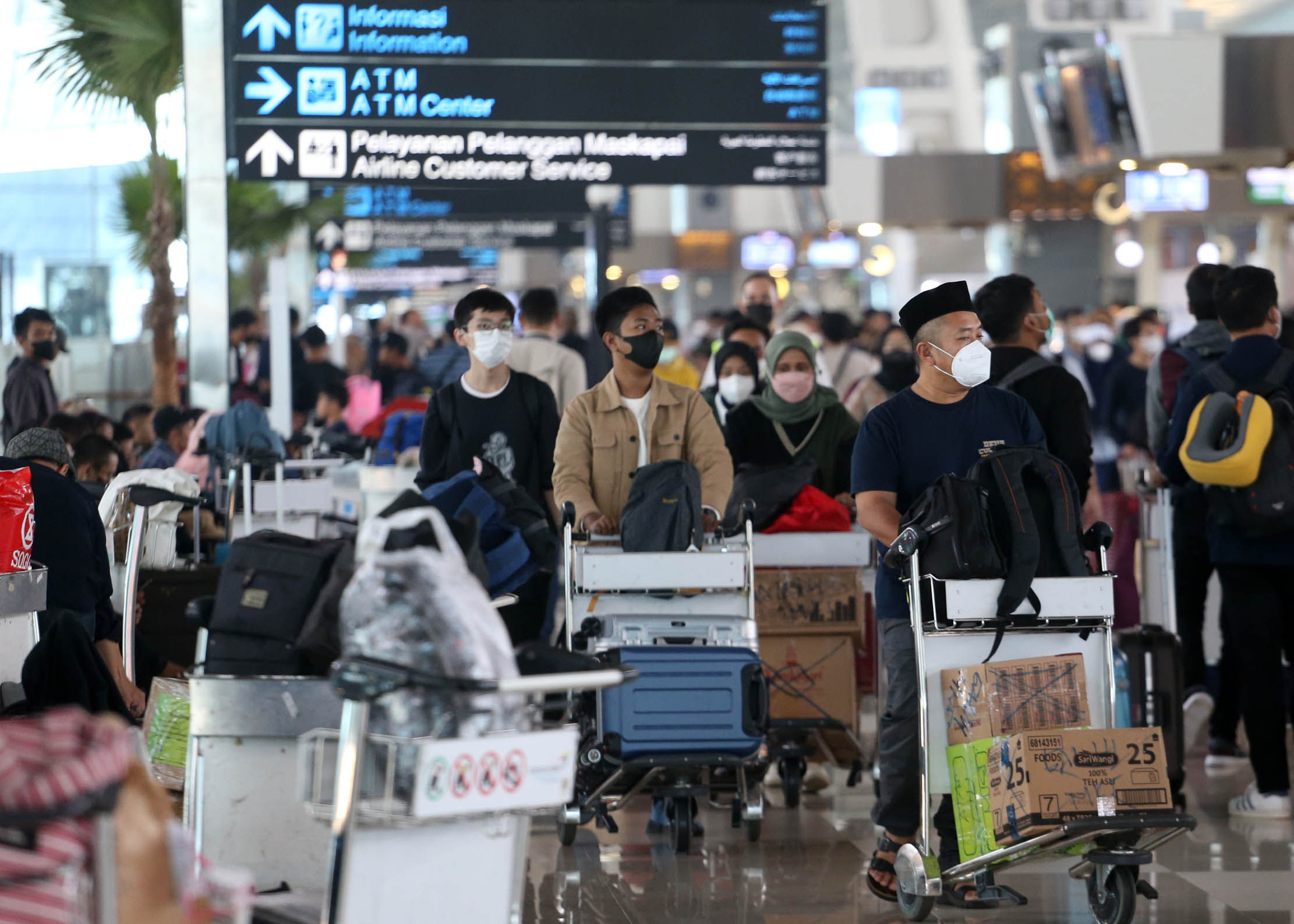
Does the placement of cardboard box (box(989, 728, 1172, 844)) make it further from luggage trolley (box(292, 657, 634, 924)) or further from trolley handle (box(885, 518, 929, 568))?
luggage trolley (box(292, 657, 634, 924))

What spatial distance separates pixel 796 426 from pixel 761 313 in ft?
12.0

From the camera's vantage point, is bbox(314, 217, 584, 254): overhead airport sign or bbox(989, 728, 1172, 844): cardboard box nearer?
bbox(989, 728, 1172, 844): cardboard box

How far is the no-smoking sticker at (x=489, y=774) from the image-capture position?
3.23 metres

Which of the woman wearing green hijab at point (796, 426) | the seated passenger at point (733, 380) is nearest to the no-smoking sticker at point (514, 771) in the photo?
the woman wearing green hijab at point (796, 426)

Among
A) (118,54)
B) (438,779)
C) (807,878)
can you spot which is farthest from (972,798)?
(118,54)

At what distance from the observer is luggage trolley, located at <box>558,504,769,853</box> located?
5.69 m

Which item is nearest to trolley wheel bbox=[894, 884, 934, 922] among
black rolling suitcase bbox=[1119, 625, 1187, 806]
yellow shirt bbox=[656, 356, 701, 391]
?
black rolling suitcase bbox=[1119, 625, 1187, 806]

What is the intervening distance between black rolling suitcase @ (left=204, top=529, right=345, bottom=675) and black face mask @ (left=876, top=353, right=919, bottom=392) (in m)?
5.94

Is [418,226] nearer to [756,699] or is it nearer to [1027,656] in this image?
[756,699]

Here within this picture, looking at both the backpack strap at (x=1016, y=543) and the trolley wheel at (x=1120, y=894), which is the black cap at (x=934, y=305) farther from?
the trolley wheel at (x=1120, y=894)

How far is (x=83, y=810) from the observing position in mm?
2650

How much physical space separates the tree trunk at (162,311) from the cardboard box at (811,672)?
564cm

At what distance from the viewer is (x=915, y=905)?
4.97 metres

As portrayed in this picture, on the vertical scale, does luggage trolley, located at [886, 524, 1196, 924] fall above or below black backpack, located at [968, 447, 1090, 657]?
below
